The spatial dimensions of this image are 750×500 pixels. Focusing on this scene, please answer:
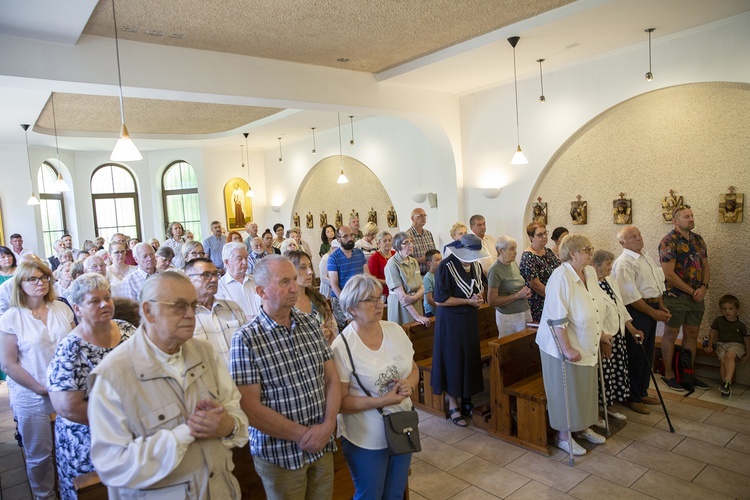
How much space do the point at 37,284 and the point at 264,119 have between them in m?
6.99

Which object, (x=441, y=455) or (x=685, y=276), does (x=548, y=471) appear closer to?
(x=441, y=455)

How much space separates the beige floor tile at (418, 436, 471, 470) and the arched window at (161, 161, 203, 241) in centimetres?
1043

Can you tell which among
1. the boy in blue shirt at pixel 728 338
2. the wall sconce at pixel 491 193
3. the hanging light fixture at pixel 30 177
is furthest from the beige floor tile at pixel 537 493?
the hanging light fixture at pixel 30 177

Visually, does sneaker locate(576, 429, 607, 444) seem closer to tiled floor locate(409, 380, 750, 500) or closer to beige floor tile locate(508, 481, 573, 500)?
tiled floor locate(409, 380, 750, 500)

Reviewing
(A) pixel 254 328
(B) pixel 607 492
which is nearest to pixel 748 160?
(B) pixel 607 492

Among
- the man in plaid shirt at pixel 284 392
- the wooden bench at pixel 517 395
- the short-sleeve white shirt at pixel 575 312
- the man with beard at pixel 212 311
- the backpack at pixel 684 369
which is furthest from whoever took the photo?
the backpack at pixel 684 369

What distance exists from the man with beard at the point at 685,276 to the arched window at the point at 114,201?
12.5 meters

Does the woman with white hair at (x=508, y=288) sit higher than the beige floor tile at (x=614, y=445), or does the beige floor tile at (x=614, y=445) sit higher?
the woman with white hair at (x=508, y=288)

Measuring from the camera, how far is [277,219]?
13062 mm

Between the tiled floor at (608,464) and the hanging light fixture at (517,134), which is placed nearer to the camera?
the tiled floor at (608,464)

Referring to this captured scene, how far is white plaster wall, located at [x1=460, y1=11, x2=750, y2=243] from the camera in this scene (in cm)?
509

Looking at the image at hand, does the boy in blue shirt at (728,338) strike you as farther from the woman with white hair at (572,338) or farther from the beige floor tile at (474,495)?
the beige floor tile at (474,495)

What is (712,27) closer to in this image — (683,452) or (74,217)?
(683,452)

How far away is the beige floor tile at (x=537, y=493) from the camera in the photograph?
128 inches
